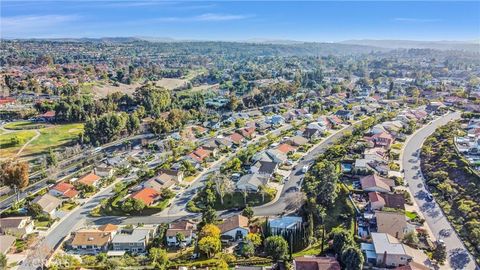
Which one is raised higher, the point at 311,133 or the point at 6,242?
the point at 311,133

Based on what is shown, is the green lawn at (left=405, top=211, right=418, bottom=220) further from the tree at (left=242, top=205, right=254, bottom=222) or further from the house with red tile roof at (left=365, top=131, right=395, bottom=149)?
the house with red tile roof at (left=365, top=131, right=395, bottom=149)

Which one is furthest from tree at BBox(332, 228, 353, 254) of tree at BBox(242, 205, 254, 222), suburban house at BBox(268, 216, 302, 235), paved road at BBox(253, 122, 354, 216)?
tree at BBox(242, 205, 254, 222)

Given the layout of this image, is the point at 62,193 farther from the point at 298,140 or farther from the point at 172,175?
the point at 298,140

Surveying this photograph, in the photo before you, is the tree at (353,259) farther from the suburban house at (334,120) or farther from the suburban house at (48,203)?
the suburban house at (334,120)

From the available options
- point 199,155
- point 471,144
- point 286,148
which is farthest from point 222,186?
point 471,144

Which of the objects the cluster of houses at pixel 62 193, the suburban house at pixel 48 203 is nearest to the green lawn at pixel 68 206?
the cluster of houses at pixel 62 193

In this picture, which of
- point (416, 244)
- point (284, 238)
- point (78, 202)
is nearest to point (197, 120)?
point (78, 202)

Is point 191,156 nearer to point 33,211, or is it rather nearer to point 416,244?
point 33,211
